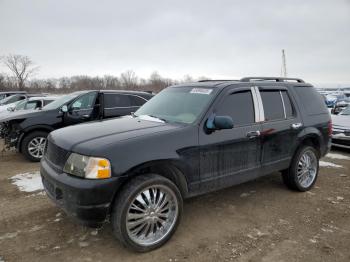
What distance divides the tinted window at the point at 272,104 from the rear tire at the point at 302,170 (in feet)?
2.67

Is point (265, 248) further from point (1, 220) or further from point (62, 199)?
point (1, 220)

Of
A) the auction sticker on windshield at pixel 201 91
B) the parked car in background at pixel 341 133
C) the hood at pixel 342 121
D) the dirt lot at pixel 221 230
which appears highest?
the auction sticker on windshield at pixel 201 91

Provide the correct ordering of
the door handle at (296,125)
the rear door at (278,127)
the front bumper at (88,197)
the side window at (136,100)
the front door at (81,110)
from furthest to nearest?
the side window at (136,100) < the front door at (81,110) < the door handle at (296,125) < the rear door at (278,127) < the front bumper at (88,197)

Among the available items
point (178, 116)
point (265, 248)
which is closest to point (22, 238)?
point (178, 116)

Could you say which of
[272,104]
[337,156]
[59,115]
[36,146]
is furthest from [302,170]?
[36,146]

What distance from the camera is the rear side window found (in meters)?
4.91

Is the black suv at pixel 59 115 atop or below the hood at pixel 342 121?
atop

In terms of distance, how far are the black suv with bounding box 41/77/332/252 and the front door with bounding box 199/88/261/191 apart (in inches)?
0.5

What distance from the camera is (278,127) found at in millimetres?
4324

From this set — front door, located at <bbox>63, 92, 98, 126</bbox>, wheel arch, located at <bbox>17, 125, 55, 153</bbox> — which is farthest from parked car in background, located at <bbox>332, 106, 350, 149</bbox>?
wheel arch, located at <bbox>17, 125, 55, 153</bbox>

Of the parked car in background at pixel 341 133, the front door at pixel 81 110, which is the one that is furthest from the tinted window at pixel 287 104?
the front door at pixel 81 110

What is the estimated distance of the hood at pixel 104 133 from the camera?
9.91 feet

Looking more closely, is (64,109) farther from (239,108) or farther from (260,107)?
(260,107)

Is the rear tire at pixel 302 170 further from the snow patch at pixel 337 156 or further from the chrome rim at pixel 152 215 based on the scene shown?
the snow patch at pixel 337 156
